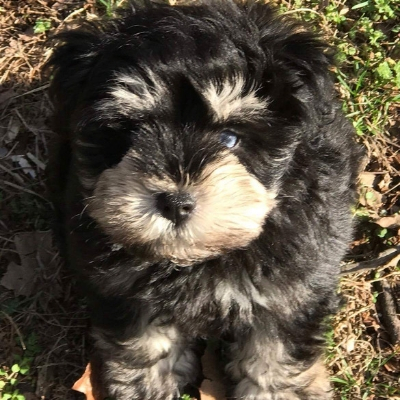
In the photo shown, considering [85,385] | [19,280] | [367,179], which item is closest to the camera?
[85,385]

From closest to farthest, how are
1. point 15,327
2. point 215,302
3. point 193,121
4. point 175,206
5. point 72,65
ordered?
point 175,206
point 193,121
point 72,65
point 215,302
point 15,327

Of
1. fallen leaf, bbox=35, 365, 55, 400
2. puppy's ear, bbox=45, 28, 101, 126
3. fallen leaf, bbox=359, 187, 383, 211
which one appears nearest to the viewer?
puppy's ear, bbox=45, 28, 101, 126

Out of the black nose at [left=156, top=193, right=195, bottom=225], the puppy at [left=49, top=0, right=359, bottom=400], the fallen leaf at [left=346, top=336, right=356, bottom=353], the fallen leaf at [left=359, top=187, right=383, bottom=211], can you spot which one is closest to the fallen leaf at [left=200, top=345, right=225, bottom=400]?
the puppy at [left=49, top=0, right=359, bottom=400]

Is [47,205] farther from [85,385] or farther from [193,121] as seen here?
[193,121]

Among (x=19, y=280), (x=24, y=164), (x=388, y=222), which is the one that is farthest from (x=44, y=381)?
(x=388, y=222)

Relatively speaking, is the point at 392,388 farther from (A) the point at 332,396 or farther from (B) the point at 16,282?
(B) the point at 16,282

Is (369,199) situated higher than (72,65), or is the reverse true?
(72,65)

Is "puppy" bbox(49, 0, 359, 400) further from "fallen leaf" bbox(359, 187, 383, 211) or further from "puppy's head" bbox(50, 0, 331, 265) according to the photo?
"fallen leaf" bbox(359, 187, 383, 211)
